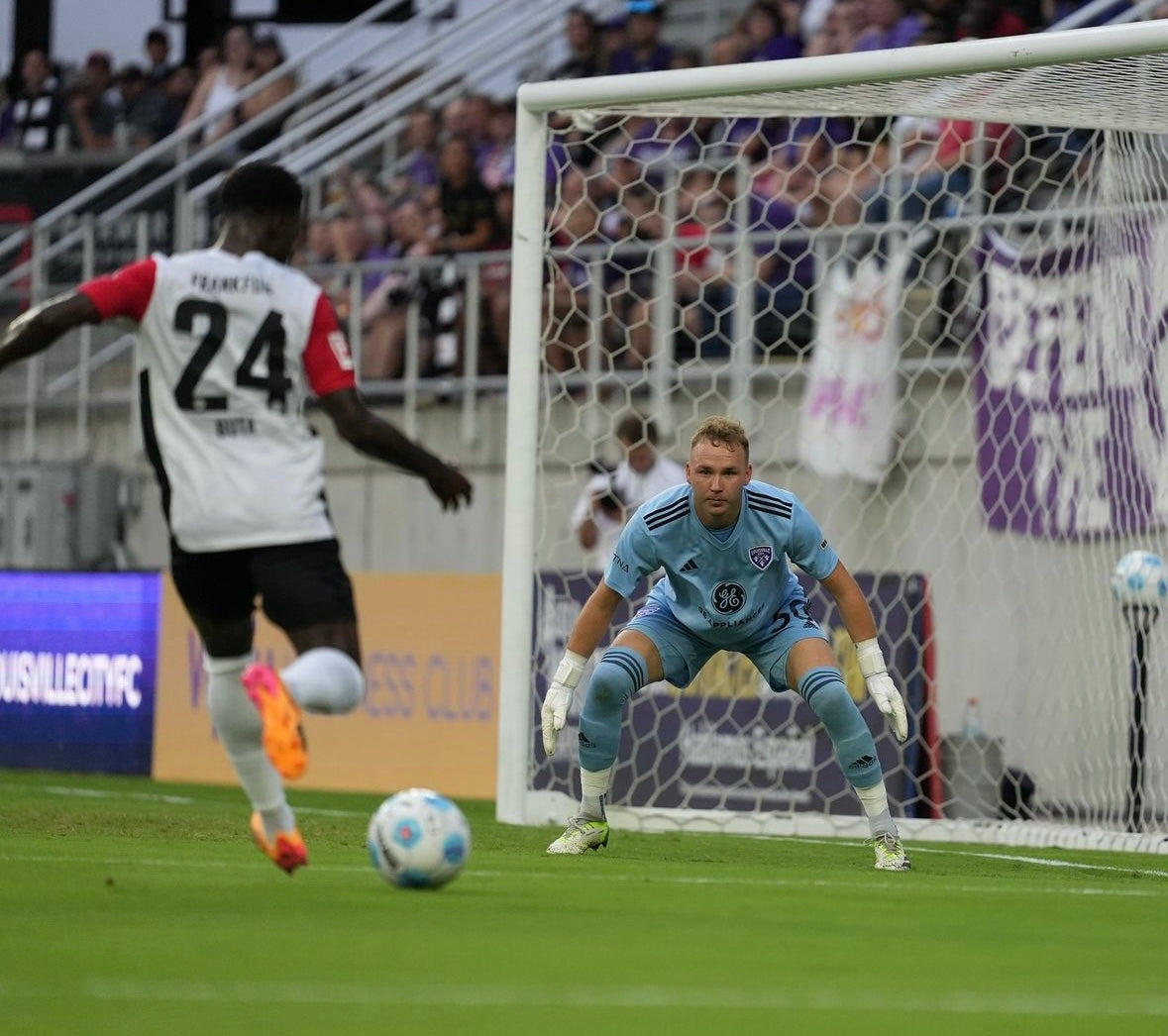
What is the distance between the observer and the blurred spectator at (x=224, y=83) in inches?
732

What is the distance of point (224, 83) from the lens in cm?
1891

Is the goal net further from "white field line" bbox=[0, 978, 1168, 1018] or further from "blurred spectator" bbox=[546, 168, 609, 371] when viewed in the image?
"white field line" bbox=[0, 978, 1168, 1018]

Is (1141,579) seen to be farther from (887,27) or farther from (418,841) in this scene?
(887,27)

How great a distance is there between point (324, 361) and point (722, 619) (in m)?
2.26

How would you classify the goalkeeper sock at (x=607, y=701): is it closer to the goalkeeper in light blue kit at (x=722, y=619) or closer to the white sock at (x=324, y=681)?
the goalkeeper in light blue kit at (x=722, y=619)

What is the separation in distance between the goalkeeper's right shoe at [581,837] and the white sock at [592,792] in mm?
23

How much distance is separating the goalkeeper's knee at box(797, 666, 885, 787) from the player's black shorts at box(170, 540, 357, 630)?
2108mm

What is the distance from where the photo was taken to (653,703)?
11344 millimetres

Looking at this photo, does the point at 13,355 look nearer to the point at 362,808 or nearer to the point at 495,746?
the point at 362,808

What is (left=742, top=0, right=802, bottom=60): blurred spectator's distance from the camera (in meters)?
14.9

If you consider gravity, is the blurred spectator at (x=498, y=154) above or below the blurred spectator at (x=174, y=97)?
below

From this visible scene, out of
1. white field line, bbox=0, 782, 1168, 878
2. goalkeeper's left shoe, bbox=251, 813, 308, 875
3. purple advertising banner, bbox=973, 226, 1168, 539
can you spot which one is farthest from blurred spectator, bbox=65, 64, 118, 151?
goalkeeper's left shoe, bbox=251, 813, 308, 875

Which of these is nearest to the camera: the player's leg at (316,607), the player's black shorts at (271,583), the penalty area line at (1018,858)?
the player's leg at (316,607)

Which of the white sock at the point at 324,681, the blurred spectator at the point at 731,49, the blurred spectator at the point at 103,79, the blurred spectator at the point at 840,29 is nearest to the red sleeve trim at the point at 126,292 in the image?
the white sock at the point at 324,681
